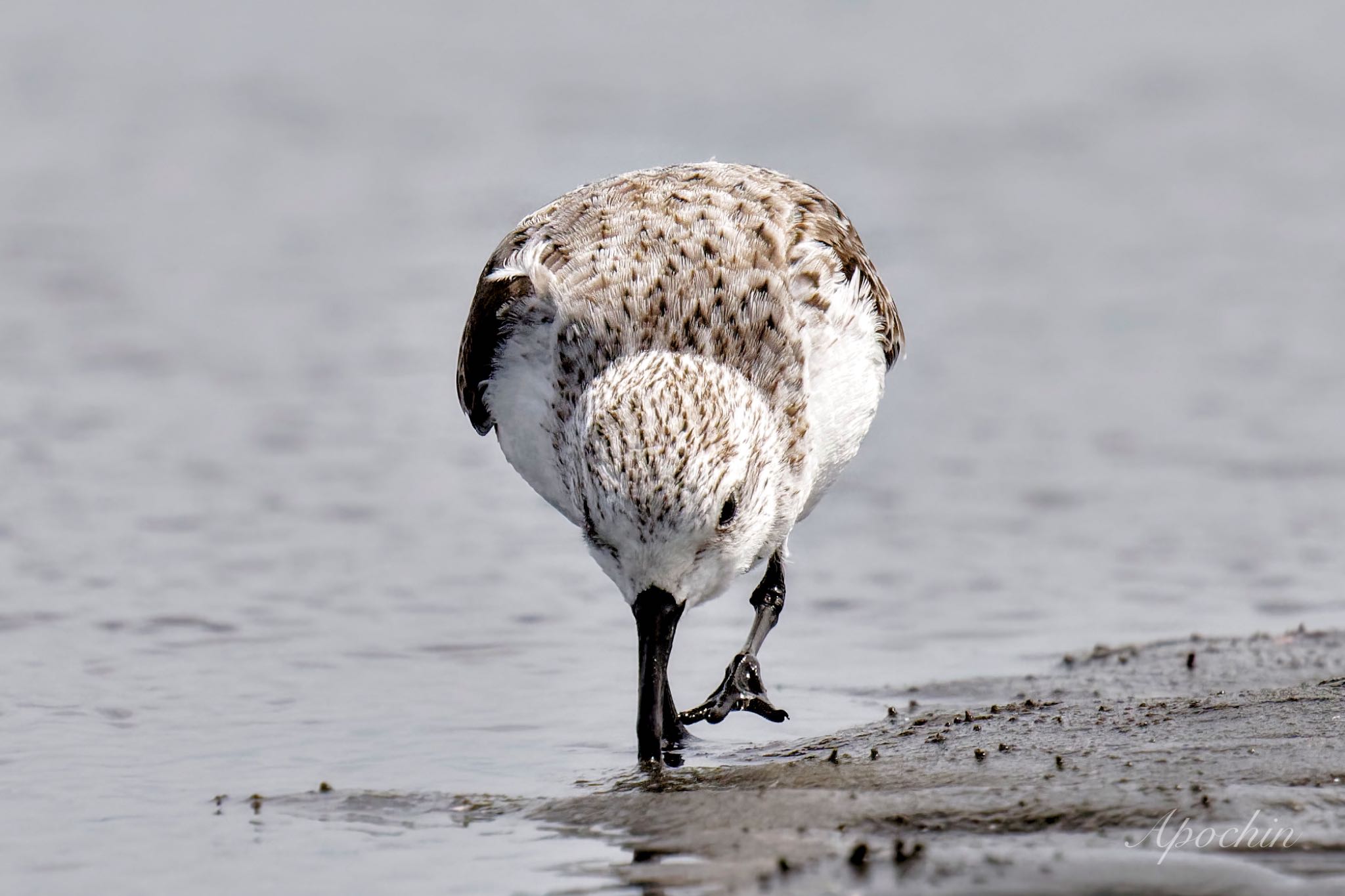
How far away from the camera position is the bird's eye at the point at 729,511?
6.70m

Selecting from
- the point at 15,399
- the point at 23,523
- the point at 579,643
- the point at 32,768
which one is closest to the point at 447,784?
the point at 32,768

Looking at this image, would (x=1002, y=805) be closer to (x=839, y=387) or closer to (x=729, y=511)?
(x=729, y=511)

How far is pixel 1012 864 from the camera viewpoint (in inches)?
211

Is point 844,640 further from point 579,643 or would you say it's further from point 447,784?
point 447,784

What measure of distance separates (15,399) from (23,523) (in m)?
2.13

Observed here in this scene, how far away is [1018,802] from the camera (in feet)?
19.5

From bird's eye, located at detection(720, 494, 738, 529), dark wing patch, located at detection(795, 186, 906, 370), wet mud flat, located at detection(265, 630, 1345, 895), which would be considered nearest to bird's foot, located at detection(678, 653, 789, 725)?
wet mud flat, located at detection(265, 630, 1345, 895)

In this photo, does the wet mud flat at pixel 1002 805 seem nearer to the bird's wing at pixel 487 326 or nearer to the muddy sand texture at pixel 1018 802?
the muddy sand texture at pixel 1018 802

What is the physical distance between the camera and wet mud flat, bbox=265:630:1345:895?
5348 millimetres

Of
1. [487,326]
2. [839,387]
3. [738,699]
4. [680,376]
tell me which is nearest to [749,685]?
[738,699]

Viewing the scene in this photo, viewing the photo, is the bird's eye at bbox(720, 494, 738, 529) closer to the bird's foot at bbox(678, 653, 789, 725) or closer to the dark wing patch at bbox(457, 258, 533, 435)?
the bird's foot at bbox(678, 653, 789, 725)

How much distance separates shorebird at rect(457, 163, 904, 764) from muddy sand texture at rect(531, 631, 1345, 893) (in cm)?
77
